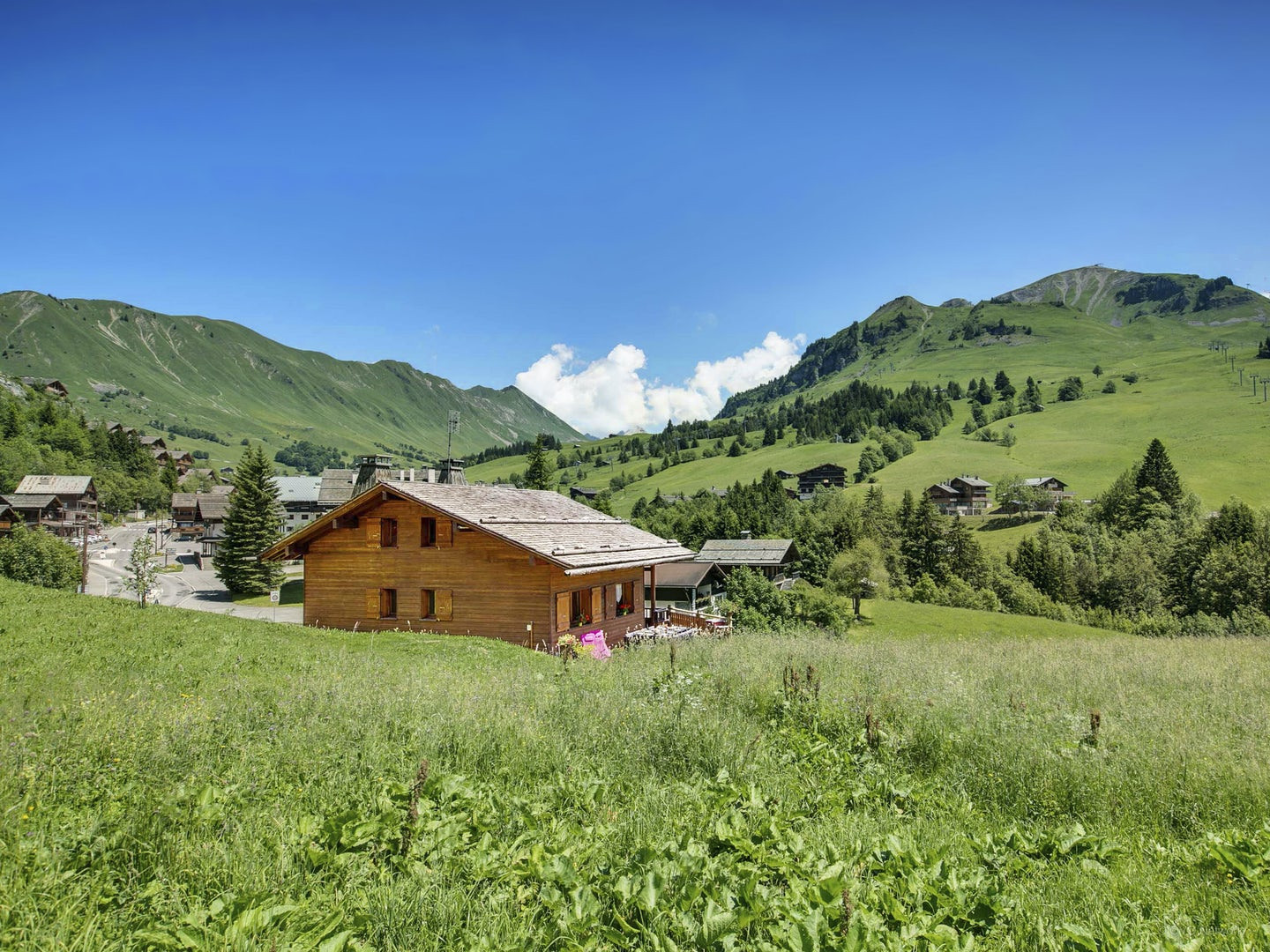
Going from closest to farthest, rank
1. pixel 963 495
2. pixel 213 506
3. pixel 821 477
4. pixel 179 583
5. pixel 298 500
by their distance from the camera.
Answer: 1. pixel 179 583
2. pixel 213 506
3. pixel 298 500
4. pixel 963 495
5. pixel 821 477

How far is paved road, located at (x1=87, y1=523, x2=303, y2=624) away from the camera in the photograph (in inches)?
1570

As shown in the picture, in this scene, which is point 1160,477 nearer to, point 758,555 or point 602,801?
point 758,555

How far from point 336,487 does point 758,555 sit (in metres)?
54.2

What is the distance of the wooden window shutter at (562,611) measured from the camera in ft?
77.4

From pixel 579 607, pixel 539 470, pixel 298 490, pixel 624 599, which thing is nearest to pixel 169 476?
pixel 298 490

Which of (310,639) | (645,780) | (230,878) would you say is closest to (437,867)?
(230,878)

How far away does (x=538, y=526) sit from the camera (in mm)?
25922

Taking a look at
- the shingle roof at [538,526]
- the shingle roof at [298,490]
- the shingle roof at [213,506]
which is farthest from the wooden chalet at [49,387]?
the shingle roof at [538,526]

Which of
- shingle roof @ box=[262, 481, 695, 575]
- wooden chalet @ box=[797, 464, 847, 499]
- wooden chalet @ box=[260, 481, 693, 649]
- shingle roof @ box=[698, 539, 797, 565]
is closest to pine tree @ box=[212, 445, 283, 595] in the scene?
wooden chalet @ box=[260, 481, 693, 649]

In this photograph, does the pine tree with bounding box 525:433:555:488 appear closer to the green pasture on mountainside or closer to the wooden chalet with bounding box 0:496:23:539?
the wooden chalet with bounding box 0:496:23:539

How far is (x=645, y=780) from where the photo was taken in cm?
572

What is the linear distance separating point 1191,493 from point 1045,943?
375ft

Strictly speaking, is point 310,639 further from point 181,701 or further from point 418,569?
point 181,701

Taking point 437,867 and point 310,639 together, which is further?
point 310,639
